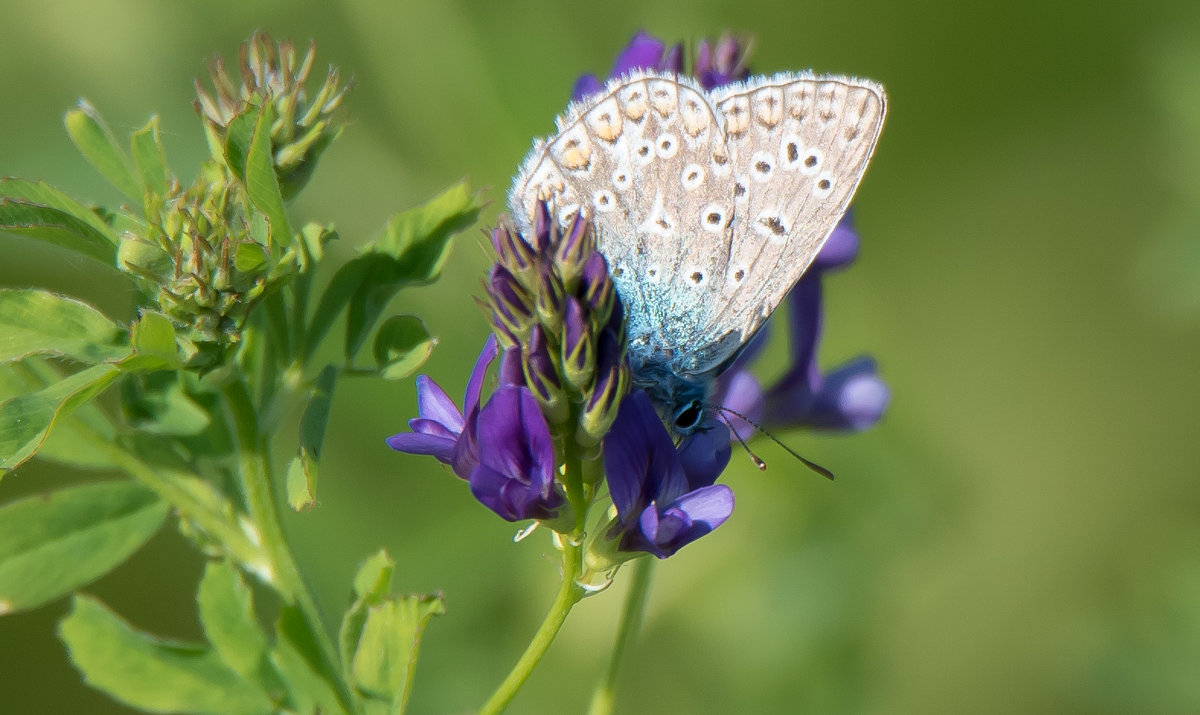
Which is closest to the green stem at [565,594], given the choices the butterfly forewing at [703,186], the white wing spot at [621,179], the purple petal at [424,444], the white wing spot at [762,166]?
the purple petal at [424,444]

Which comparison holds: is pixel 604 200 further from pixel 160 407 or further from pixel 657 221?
pixel 160 407

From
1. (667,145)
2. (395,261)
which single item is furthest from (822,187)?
(395,261)

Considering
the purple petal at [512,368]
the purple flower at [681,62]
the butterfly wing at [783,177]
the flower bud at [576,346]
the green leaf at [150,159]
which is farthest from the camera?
the purple flower at [681,62]

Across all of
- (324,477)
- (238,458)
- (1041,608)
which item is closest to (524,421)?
(238,458)

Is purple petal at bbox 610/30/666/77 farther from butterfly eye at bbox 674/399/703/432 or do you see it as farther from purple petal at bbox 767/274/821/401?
butterfly eye at bbox 674/399/703/432

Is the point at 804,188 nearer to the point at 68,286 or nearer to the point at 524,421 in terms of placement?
the point at 524,421

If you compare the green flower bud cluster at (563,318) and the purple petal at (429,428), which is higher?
the green flower bud cluster at (563,318)

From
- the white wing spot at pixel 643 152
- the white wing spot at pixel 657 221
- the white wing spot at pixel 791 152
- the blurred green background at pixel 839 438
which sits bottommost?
the blurred green background at pixel 839 438

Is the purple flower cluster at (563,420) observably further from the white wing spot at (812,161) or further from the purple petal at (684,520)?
the white wing spot at (812,161)
